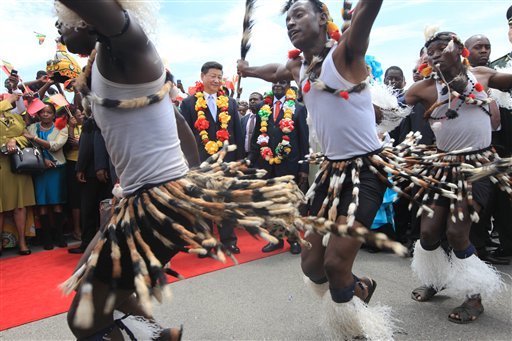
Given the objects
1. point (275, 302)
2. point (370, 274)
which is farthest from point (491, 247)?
point (275, 302)

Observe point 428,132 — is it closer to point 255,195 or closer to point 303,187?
point 303,187

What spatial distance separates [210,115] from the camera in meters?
5.03

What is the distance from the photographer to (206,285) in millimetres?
3619

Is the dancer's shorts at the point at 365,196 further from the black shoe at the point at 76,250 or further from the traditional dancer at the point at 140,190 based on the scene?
the black shoe at the point at 76,250

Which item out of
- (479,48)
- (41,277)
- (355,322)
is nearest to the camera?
(355,322)

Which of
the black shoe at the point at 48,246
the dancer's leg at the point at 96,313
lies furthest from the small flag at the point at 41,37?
the dancer's leg at the point at 96,313

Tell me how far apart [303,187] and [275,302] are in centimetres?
241

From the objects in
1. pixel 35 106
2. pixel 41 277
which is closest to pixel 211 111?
pixel 35 106

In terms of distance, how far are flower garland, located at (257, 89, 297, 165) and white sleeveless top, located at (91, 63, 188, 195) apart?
3.23m

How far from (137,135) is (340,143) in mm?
1229

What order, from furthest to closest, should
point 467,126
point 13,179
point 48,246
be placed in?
point 48,246 → point 13,179 → point 467,126

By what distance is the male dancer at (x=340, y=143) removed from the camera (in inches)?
85.3

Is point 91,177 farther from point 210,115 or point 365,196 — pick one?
point 365,196

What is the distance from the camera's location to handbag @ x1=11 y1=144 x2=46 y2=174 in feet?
16.4
